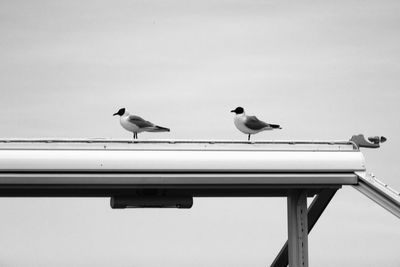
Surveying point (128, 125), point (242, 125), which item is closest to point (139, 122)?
point (128, 125)

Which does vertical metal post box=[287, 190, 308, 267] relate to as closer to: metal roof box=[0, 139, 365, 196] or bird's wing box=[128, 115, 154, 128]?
metal roof box=[0, 139, 365, 196]

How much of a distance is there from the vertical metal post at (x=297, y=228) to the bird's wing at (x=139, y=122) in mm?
3107

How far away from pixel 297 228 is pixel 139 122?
341cm

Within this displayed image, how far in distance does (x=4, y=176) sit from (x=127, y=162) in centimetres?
90

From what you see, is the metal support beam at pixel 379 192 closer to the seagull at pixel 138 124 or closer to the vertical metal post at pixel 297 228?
the vertical metal post at pixel 297 228

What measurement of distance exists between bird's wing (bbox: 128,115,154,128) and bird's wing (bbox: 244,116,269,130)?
51.2 inches

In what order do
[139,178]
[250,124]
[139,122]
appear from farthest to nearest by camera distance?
[250,124] < [139,122] < [139,178]

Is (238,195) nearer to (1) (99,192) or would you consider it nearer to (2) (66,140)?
(1) (99,192)

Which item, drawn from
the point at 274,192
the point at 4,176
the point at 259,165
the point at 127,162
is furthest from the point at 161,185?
the point at 274,192

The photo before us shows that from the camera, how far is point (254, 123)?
9875 millimetres

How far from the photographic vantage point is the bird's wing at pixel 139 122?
9.13m

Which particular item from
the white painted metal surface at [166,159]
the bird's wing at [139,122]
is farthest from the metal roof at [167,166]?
the bird's wing at [139,122]

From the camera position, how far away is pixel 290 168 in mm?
5730

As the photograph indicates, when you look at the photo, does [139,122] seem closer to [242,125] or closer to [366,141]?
[242,125]
